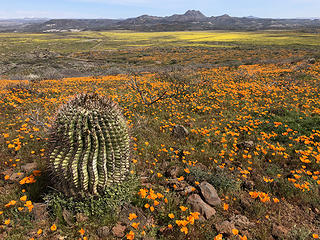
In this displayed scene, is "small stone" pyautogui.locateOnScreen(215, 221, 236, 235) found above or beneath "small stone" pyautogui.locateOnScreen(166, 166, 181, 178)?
beneath

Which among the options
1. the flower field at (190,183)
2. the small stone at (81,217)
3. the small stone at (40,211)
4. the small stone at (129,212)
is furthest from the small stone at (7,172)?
the small stone at (129,212)

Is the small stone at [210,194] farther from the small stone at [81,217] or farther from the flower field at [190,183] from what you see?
the small stone at [81,217]

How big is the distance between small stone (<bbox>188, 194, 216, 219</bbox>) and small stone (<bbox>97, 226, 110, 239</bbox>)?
1.67m

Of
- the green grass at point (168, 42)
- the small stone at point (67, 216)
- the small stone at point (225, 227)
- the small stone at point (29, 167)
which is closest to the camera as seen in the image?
the small stone at point (67, 216)

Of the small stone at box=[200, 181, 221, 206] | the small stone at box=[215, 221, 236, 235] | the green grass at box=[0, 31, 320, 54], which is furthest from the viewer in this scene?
the green grass at box=[0, 31, 320, 54]

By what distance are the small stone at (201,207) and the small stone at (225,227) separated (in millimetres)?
262

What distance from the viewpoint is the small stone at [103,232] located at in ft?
11.1

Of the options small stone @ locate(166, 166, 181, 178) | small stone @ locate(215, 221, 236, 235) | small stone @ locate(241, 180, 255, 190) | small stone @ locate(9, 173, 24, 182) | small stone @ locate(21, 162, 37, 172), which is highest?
small stone @ locate(21, 162, 37, 172)

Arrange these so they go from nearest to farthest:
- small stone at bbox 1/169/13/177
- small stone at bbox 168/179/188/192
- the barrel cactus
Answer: the barrel cactus, small stone at bbox 168/179/188/192, small stone at bbox 1/169/13/177

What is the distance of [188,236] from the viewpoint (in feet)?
11.4

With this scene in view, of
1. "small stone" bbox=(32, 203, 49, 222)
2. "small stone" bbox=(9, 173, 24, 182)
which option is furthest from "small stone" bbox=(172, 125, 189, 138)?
"small stone" bbox=(9, 173, 24, 182)

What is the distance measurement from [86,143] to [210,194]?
2.77 meters

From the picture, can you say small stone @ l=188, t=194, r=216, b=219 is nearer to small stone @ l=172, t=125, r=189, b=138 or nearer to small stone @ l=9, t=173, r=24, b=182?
small stone @ l=172, t=125, r=189, b=138

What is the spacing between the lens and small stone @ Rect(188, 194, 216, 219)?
393 centimetres
